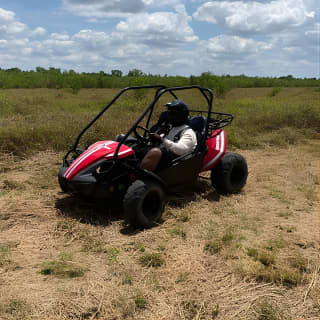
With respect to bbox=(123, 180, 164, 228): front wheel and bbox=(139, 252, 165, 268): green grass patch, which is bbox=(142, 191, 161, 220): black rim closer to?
bbox=(123, 180, 164, 228): front wheel

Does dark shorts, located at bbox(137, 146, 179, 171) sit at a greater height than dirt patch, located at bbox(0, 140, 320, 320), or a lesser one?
greater

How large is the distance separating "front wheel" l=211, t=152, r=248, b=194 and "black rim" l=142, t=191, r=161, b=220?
1.50 m

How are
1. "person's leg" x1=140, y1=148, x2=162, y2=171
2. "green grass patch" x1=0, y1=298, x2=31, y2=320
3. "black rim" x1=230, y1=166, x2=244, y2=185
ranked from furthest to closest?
"black rim" x1=230, y1=166, x2=244, y2=185
"person's leg" x1=140, y1=148, x2=162, y2=171
"green grass patch" x1=0, y1=298, x2=31, y2=320

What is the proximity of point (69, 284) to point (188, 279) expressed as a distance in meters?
1.07

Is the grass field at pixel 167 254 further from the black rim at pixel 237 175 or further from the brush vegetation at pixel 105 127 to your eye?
the brush vegetation at pixel 105 127

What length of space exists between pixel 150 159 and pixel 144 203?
0.57 meters

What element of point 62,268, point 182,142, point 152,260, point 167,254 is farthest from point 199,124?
point 62,268

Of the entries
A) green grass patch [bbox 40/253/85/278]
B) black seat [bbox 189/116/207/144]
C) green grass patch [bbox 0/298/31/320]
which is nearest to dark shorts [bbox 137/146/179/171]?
black seat [bbox 189/116/207/144]

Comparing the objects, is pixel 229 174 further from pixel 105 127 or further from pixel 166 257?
pixel 105 127

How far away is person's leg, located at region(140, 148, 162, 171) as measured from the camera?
4668 mm

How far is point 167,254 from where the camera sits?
12.4ft

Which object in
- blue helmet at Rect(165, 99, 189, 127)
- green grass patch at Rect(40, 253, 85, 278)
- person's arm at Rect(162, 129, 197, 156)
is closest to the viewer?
green grass patch at Rect(40, 253, 85, 278)

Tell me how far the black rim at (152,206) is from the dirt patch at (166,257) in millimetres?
218

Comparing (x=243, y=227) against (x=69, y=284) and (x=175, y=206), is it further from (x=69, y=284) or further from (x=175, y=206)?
(x=69, y=284)
